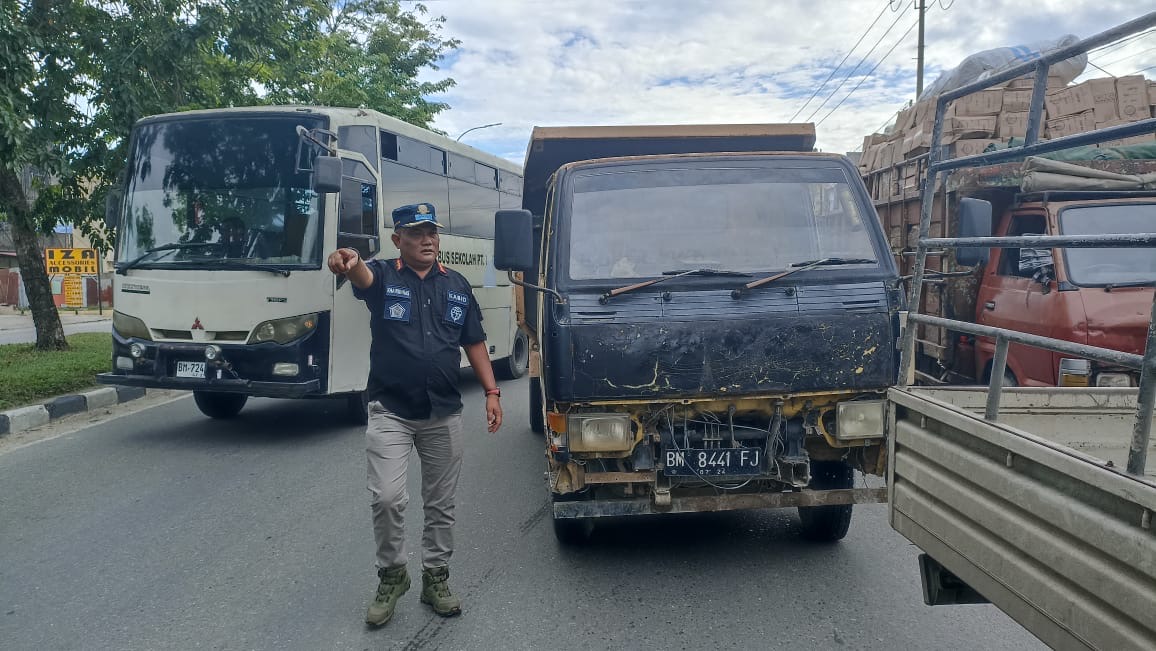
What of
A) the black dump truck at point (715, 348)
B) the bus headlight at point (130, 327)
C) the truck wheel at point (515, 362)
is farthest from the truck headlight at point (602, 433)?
the truck wheel at point (515, 362)

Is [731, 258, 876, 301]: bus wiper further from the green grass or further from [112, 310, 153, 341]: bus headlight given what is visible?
the green grass

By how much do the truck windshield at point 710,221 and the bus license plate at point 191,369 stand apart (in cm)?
422

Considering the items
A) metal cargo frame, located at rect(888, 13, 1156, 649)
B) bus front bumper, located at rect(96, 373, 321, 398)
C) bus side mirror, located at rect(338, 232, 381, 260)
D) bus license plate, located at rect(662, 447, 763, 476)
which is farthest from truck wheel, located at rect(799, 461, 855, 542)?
bus side mirror, located at rect(338, 232, 381, 260)

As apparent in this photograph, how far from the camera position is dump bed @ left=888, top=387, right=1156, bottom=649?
171cm

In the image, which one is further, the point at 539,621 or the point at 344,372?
the point at 344,372

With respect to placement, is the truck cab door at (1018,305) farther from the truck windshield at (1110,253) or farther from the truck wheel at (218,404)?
the truck wheel at (218,404)

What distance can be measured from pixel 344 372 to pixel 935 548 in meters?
5.75

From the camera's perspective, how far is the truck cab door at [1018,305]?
571 cm

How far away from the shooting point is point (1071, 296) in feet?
18.4

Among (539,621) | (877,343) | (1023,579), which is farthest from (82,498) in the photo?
(1023,579)

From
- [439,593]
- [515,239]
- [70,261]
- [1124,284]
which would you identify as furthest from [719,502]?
[70,261]

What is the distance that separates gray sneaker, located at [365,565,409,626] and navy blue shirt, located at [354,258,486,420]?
2.19 feet

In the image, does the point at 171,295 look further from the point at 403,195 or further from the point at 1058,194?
the point at 1058,194

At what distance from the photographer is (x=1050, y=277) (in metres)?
5.79
